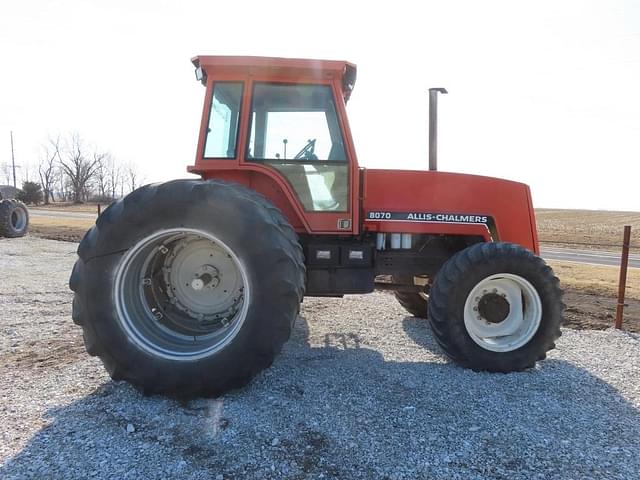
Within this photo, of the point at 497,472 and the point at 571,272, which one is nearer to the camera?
the point at 497,472

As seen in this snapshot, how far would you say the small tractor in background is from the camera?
14383 mm

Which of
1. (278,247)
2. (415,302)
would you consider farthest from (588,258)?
(278,247)

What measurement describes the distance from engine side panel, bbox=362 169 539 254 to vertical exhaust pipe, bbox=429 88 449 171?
478mm

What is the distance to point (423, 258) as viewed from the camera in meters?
4.11

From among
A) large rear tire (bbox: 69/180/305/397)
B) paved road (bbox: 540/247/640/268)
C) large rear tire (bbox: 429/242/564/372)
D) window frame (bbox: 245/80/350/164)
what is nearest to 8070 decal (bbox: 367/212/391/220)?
window frame (bbox: 245/80/350/164)

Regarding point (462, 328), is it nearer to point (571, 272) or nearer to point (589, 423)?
point (589, 423)

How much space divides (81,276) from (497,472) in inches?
108

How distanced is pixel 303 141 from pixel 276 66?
2.04 feet

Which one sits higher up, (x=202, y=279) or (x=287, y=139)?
(x=287, y=139)

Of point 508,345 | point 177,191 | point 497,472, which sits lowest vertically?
point 497,472

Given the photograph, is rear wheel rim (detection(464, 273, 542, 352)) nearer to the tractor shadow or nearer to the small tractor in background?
the tractor shadow

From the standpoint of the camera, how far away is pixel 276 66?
345 cm

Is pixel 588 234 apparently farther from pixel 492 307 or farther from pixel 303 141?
pixel 303 141

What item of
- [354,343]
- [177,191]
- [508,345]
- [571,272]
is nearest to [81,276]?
[177,191]
